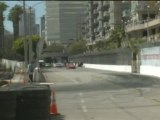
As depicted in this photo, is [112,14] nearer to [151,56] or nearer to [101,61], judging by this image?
[101,61]

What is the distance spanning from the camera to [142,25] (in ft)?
369

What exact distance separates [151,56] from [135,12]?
70.6 metres

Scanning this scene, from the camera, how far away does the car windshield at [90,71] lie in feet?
45.4

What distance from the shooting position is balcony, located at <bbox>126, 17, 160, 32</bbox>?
101062mm

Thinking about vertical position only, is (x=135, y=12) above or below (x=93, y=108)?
above

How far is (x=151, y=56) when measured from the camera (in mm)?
54656

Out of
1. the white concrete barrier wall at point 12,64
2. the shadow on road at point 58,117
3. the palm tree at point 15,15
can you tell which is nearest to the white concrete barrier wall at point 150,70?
the white concrete barrier wall at point 12,64

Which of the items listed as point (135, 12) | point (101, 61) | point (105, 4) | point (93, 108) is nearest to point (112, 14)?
point (105, 4)

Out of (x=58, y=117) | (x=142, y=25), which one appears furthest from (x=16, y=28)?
(x=58, y=117)

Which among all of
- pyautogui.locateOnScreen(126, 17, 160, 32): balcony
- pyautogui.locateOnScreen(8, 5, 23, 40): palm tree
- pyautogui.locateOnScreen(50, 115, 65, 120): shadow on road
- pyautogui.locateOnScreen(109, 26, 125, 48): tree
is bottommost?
pyautogui.locateOnScreen(50, 115, 65, 120): shadow on road

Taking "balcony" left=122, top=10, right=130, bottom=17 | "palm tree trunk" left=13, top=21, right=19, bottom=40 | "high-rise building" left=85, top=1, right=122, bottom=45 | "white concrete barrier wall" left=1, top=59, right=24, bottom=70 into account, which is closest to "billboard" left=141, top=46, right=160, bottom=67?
"white concrete barrier wall" left=1, top=59, right=24, bottom=70

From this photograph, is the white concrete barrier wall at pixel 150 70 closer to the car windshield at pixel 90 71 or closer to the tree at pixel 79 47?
the car windshield at pixel 90 71

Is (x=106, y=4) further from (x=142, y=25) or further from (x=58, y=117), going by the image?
(x=58, y=117)

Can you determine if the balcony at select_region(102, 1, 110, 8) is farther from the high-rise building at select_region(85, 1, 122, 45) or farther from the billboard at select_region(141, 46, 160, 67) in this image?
the billboard at select_region(141, 46, 160, 67)
